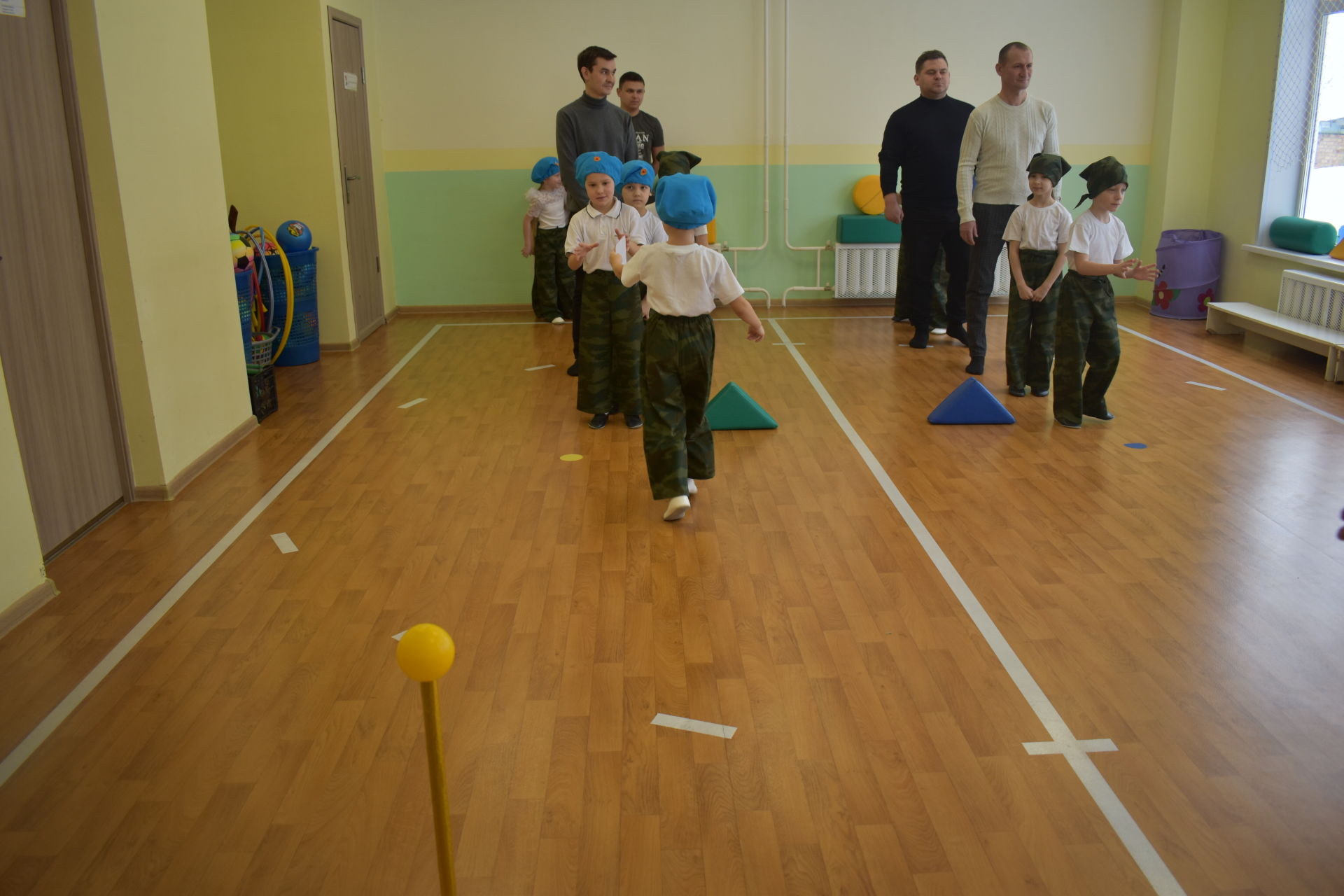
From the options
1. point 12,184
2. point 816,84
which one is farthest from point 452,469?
point 816,84

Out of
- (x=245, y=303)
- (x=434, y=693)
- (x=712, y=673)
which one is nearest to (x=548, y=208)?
(x=245, y=303)

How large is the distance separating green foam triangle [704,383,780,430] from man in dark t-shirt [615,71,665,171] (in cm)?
284

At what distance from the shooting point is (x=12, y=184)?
3.91m

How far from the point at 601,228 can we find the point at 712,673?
281cm

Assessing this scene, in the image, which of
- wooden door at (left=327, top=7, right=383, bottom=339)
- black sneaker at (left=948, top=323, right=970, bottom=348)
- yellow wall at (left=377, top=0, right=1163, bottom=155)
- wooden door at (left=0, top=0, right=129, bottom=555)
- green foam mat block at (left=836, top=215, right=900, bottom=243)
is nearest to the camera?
wooden door at (left=0, top=0, right=129, bottom=555)

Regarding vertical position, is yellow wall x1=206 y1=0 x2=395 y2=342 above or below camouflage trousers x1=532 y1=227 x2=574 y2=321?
→ above

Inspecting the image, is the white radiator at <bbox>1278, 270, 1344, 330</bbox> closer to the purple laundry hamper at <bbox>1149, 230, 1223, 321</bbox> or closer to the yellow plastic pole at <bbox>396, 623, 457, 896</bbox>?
the purple laundry hamper at <bbox>1149, 230, 1223, 321</bbox>

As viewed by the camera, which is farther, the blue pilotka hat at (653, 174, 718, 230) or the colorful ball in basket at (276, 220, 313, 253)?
the colorful ball in basket at (276, 220, 313, 253)

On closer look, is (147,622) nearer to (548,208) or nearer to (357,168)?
(357,168)

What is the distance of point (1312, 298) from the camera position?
716 centimetres

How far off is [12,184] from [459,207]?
5.44 m

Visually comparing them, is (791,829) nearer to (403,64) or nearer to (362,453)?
(362,453)

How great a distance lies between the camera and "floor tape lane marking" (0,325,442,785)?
2877 millimetres

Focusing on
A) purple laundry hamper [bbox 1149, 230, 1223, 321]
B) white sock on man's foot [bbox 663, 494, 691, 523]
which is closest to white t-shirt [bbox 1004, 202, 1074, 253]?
white sock on man's foot [bbox 663, 494, 691, 523]
